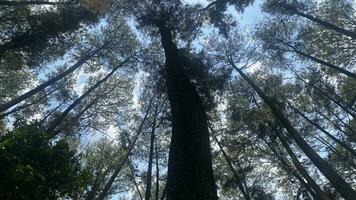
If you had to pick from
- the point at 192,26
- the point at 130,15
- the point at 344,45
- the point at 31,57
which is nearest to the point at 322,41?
the point at 344,45

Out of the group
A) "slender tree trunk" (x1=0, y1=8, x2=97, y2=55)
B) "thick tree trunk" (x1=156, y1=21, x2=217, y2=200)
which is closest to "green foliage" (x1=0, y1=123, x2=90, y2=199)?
"thick tree trunk" (x1=156, y1=21, x2=217, y2=200)

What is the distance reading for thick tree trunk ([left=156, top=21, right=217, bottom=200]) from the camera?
873 cm

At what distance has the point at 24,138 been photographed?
8.92 metres

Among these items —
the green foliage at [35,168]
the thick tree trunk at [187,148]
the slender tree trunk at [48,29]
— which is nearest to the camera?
the green foliage at [35,168]

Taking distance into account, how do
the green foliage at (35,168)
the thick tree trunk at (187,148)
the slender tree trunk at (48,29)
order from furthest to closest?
the slender tree trunk at (48,29) → the thick tree trunk at (187,148) → the green foliage at (35,168)

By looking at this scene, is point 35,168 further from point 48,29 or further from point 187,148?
point 48,29

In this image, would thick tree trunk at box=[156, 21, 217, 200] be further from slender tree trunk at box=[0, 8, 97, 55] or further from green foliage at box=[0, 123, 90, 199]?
slender tree trunk at box=[0, 8, 97, 55]

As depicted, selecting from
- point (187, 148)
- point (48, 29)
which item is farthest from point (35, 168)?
point (48, 29)

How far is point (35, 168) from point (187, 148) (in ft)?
12.1

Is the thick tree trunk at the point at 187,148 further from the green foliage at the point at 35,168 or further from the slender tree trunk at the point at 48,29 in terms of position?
the slender tree trunk at the point at 48,29

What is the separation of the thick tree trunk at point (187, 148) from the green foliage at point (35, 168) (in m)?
2.28

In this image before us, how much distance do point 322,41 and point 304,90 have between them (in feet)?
14.0

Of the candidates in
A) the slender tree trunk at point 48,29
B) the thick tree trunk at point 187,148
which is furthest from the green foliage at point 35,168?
the slender tree trunk at point 48,29

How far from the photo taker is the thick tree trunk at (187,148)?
8727 millimetres
